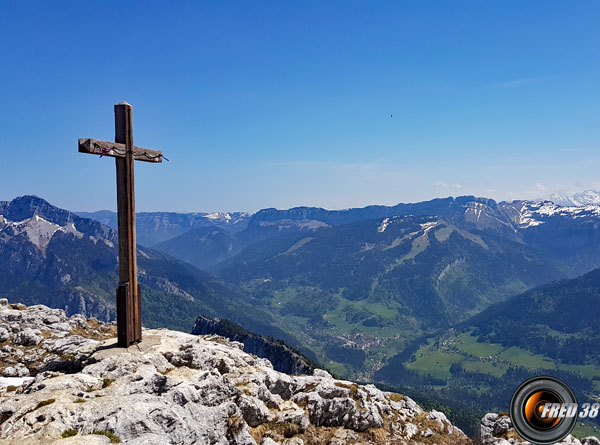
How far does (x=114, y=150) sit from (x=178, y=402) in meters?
17.6

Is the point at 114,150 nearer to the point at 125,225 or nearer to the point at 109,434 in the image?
the point at 125,225

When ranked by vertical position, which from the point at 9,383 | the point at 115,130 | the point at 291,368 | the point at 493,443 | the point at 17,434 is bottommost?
the point at 291,368

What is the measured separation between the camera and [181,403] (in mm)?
23234

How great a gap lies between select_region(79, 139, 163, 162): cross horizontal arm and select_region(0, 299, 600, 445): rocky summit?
13953 mm

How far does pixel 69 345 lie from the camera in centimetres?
3556

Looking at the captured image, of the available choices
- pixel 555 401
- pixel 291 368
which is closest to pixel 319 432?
pixel 555 401

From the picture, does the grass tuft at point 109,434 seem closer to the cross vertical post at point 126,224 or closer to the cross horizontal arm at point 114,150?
the cross vertical post at point 126,224

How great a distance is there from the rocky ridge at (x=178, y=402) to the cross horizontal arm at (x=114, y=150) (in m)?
13.9

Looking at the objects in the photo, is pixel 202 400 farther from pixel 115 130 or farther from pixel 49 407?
pixel 115 130

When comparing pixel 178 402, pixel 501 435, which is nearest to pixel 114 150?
pixel 178 402

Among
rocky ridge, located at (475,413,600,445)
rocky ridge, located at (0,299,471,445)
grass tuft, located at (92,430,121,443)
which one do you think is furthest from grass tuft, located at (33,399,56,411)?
Result: rocky ridge, located at (475,413,600,445)

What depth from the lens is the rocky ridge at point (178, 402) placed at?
18766mm

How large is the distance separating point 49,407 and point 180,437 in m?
6.38

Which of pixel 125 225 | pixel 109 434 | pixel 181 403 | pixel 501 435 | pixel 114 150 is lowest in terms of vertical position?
pixel 501 435
